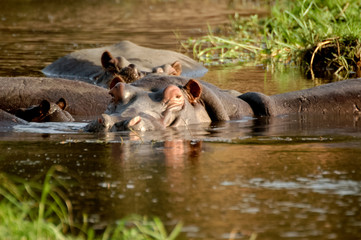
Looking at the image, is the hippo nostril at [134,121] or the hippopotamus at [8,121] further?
the hippopotamus at [8,121]

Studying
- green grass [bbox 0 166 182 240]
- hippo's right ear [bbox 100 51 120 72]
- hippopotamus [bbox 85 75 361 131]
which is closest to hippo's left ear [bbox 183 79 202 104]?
hippopotamus [bbox 85 75 361 131]

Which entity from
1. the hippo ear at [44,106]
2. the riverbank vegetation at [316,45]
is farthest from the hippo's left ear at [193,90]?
the riverbank vegetation at [316,45]

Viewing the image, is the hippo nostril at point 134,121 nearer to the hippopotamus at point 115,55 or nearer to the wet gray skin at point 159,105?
the wet gray skin at point 159,105

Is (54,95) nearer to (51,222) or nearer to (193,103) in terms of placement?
(193,103)

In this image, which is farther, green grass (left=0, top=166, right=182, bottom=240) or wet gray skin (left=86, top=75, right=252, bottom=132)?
wet gray skin (left=86, top=75, right=252, bottom=132)

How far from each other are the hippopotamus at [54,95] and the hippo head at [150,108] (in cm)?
167

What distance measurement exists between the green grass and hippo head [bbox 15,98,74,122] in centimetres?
295

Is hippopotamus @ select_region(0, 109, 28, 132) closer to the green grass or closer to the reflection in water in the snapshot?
the reflection in water

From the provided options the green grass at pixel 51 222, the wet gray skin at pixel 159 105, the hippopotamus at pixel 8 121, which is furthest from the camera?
the hippopotamus at pixel 8 121

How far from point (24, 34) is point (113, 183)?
1394 cm

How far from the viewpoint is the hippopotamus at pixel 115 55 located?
458 inches

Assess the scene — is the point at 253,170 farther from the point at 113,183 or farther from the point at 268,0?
the point at 268,0

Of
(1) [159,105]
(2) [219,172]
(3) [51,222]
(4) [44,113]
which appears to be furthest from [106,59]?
(3) [51,222]

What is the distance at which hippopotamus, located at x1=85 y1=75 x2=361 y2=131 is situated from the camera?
6055 millimetres
